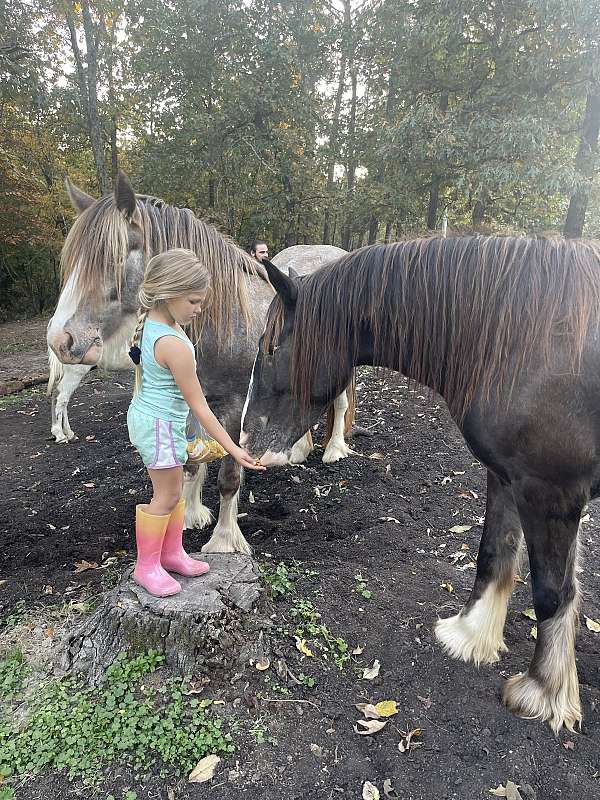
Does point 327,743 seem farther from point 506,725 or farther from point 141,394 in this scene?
point 141,394

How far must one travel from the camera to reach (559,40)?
929 cm

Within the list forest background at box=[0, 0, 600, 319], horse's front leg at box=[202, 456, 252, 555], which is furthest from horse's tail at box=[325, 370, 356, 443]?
forest background at box=[0, 0, 600, 319]

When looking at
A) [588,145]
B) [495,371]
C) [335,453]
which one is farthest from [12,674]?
[588,145]

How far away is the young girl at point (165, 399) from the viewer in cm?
199

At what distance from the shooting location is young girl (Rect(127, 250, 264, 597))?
1988 mm

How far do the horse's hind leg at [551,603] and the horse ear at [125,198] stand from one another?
230 centimetres

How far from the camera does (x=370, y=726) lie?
191 cm

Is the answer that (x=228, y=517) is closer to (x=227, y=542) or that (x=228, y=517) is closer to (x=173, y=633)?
(x=227, y=542)

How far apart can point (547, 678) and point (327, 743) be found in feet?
3.14

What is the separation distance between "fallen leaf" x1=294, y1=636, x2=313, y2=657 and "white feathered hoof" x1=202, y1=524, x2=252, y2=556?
3.03ft

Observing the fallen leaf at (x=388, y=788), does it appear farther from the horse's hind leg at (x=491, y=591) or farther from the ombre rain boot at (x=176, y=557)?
the ombre rain boot at (x=176, y=557)

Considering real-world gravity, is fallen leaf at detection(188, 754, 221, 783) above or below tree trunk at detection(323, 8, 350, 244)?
below

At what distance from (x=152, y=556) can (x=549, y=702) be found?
5.91 ft

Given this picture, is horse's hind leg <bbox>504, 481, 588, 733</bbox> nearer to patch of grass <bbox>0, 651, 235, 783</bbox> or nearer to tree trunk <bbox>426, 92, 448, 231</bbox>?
patch of grass <bbox>0, 651, 235, 783</bbox>
